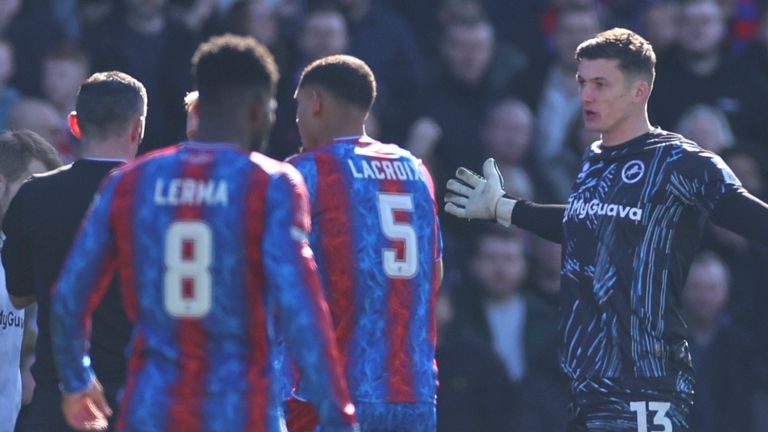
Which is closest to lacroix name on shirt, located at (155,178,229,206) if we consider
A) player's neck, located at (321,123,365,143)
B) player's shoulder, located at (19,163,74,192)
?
player's shoulder, located at (19,163,74,192)

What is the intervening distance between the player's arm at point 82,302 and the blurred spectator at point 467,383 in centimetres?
553

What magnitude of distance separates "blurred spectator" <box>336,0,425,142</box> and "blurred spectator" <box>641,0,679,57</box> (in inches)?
81.1

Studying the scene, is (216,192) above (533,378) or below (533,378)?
above

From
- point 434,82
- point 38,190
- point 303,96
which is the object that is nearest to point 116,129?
point 38,190

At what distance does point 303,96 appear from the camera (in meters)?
7.13

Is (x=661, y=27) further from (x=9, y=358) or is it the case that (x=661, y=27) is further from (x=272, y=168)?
(x=272, y=168)

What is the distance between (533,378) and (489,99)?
2.42m

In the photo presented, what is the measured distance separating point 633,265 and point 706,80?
21.3 feet

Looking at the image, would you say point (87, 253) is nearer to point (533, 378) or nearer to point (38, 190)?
point (38, 190)

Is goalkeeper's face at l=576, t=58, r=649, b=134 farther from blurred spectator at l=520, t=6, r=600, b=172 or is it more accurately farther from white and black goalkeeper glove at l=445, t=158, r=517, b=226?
blurred spectator at l=520, t=6, r=600, b=172

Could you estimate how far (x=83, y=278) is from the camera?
17.5 ft

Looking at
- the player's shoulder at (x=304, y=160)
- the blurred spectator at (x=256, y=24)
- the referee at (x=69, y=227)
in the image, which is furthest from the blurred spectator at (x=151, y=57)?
the referee at (x=69, y=227)

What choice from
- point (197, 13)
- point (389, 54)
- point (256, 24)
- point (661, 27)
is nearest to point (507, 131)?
point (389, 54)

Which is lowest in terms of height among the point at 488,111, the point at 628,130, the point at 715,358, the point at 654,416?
the point at 715,358
